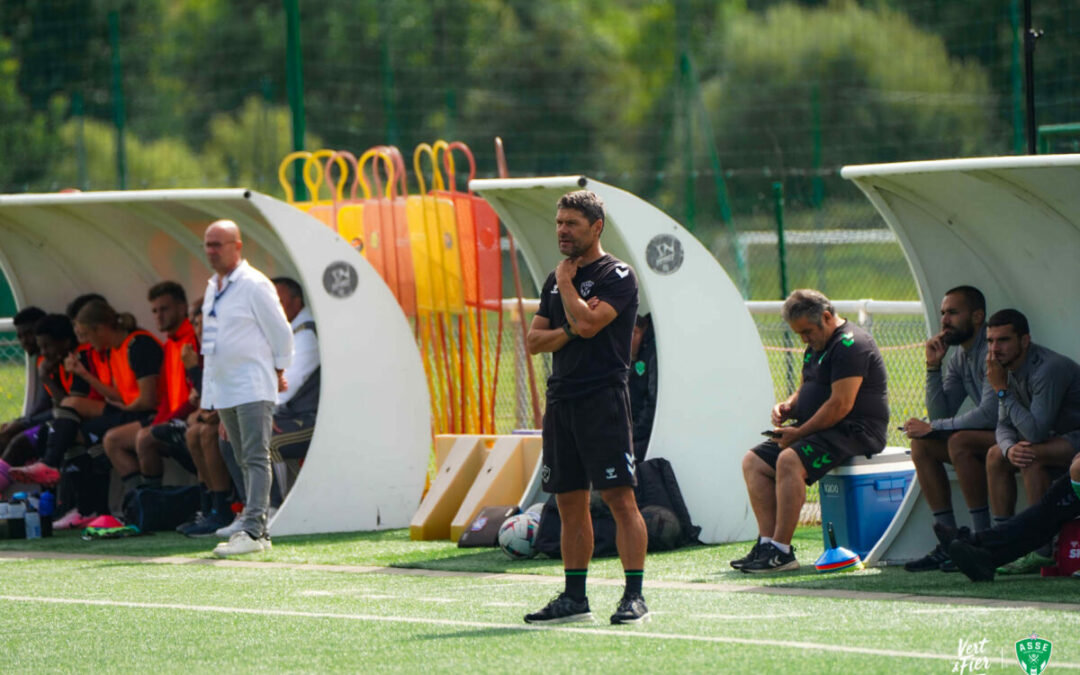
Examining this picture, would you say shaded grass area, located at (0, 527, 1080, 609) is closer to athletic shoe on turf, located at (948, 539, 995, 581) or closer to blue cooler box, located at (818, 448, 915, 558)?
athletic shoe on turf, located at (948, 539, 995, 581)

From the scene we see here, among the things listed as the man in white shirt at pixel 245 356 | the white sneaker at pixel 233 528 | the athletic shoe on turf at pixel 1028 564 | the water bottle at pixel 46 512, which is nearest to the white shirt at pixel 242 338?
the man in white shirt at pixel 245 356

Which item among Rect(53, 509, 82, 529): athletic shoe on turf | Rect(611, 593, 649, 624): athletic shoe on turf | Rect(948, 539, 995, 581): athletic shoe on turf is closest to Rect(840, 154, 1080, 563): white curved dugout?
Rect(948, 539, 995, 581): athletic shoe on turf

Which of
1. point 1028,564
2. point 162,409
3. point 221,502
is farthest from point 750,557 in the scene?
point 162,409

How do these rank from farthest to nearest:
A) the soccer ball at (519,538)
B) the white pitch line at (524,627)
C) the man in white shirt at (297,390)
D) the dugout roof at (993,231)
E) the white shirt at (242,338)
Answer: the man in white shirt at (297,390)
the white shirt at (242,338)
the soccer ball at (519,538)
the dugout roof at (993,231)
the white pitch line at (524,627)

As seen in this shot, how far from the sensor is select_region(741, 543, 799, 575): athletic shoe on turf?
8.22 meters

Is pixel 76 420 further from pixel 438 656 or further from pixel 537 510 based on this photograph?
pixel 438 656

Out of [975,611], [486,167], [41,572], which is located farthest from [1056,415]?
[486,167]

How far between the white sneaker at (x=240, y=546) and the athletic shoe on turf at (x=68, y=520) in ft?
6.69

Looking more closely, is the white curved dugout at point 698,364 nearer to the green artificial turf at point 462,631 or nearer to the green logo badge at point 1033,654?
the green artificial turf at point 462,631

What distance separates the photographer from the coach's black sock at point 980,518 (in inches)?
320

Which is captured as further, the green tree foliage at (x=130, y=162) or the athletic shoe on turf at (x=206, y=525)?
the green tree foliage at (x=130, y=162)

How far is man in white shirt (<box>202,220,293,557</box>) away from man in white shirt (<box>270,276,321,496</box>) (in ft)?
2.57

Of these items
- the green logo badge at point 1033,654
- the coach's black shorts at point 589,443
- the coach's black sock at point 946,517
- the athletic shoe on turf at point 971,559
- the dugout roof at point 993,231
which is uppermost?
the dugout roof at point 993,231

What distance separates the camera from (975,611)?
6637 millimetres
